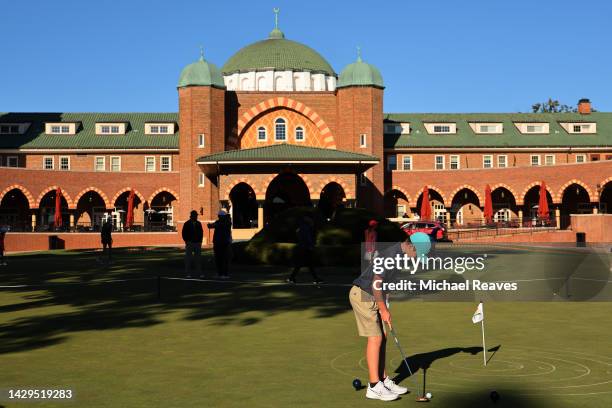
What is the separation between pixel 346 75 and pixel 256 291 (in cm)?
4223

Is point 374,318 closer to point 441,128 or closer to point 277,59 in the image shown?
point 277,59

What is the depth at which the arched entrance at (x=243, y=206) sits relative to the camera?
58.7 metres

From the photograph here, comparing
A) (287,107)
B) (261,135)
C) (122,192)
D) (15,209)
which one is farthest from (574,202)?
(15,209)

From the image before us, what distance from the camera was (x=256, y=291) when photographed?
20.2 meters

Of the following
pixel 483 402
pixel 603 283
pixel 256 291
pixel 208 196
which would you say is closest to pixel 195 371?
pixel 483 402

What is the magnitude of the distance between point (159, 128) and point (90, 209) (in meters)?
9.63

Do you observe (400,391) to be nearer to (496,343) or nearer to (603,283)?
A: (496,343)

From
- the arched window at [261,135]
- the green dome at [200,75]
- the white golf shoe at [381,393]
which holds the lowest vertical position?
the white golf shoe at [381,393]

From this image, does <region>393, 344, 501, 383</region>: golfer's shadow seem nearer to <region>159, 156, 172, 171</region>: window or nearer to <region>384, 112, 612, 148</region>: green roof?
<region>384, 112, 612, 148</region>: green roof

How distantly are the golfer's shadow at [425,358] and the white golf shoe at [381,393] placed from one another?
959mm

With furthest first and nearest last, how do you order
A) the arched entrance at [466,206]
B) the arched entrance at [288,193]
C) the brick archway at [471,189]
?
the arched entrance at [466,206] → the brick archway at [471,189] → the arched entrance at [288,193]

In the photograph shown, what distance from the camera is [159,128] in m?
68.7

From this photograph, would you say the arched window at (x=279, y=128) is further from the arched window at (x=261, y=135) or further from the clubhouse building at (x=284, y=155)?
the arched window at (x=261, y=135)

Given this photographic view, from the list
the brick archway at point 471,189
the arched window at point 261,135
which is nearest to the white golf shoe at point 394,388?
the arched window at point 261,135
